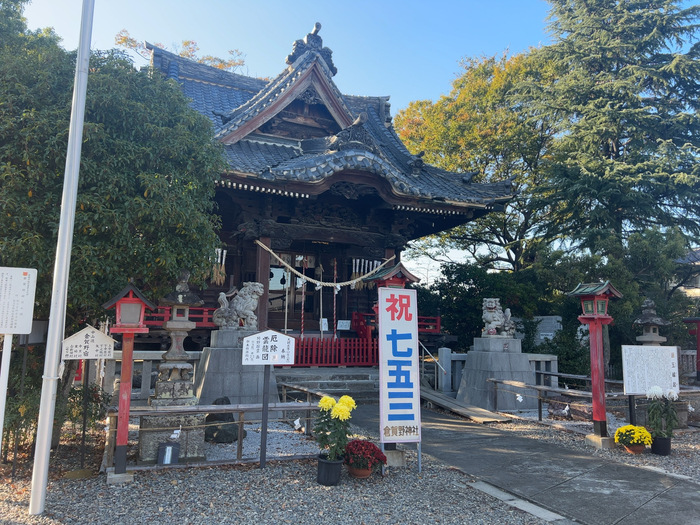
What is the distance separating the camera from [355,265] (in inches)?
612

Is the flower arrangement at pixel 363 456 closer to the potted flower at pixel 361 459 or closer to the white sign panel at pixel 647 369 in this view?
the potted flower at pixel 361 459

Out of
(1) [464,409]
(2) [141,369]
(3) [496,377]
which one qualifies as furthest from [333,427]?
(3) [496,377]

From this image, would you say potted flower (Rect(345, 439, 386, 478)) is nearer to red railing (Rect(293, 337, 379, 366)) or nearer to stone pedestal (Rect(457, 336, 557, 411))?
stone pedestal (Rect(457, 336, 557, 411))

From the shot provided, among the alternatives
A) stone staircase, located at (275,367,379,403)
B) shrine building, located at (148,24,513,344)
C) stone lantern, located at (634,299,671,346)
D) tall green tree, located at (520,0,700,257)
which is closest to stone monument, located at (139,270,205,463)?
stone staircase, located at (275,367,379,403)

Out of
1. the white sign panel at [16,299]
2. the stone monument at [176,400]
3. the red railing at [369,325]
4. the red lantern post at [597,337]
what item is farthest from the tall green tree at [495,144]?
the white sign panel at [16,299]

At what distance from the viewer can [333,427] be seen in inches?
240

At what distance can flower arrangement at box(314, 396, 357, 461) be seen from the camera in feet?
19.7

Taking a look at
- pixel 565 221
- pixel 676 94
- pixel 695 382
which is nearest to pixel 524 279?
pixel 565 221

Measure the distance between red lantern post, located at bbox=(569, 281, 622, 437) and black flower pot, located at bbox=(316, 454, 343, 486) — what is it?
4.98m

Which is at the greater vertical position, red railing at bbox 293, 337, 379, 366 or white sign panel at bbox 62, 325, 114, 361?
white sign panel at bbox 62, 325, 114, 361

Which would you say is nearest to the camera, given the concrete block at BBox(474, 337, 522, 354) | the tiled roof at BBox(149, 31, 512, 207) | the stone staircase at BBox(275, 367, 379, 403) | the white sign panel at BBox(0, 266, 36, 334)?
the white sign panel at BBox(0, 266, 36, 334)

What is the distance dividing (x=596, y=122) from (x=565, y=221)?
12.7ft

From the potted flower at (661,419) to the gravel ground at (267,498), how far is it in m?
0.82

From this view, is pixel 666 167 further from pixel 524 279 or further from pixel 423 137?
pixel 423 137
